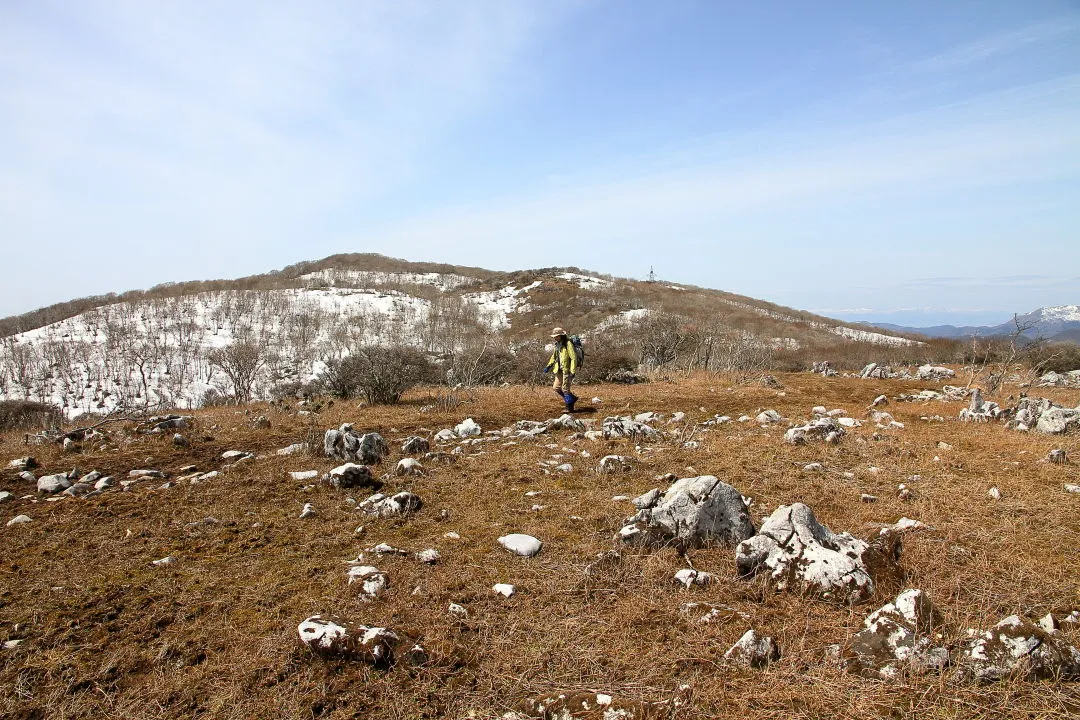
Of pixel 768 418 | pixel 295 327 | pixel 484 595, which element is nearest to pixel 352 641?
pixel 484 595

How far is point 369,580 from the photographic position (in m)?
3.25

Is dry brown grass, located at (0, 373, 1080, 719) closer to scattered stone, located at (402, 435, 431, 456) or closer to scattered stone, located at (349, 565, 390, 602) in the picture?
scattered stone, located at (349, 565, 390, 602)

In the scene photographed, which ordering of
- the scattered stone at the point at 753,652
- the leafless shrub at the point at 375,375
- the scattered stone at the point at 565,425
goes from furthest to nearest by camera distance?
the leafless shrub at the point at 375,375, the scattered stone at the point at 565,425, the scattered stone at the point at 753,652

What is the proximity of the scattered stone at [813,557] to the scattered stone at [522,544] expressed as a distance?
1408mm

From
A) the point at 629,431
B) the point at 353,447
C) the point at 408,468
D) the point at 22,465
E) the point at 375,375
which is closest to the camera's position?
the point at 408,468

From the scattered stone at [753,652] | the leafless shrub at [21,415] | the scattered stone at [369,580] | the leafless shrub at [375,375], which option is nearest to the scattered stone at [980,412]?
the scattered stone at [753,652]

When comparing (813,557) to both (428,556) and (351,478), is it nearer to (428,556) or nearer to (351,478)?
(428,556)

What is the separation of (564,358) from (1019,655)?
8.04 meters

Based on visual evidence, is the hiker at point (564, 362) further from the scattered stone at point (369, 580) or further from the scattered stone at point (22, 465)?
the scattered stone at point (22, 465)

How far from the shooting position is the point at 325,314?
5819 cm

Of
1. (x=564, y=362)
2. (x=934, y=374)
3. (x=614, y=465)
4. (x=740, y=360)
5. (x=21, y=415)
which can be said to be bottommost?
(x=934, y=374)

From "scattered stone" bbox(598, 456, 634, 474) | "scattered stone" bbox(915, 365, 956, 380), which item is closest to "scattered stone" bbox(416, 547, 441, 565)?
"scattered stone" bbox(598, 456, 634, 474)

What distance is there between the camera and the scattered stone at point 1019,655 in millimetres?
2188

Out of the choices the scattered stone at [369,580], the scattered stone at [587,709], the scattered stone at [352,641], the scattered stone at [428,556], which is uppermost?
the scattered stone at [352,641]
